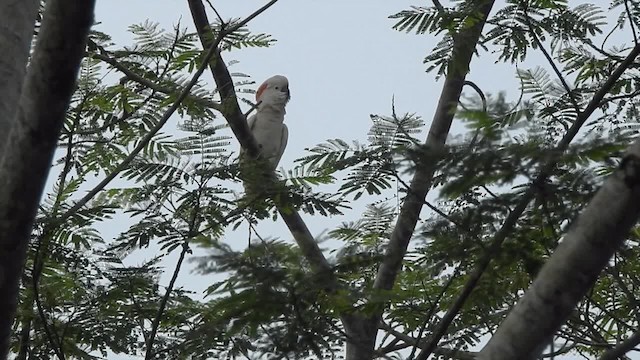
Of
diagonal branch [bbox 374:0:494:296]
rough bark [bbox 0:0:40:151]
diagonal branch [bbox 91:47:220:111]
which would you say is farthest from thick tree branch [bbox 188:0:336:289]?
rough bark [bbox 0:0:40:151]

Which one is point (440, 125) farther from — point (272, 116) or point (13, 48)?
point (13, 48)

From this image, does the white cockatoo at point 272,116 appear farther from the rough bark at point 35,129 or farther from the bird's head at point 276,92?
the rough bark at point 35,129

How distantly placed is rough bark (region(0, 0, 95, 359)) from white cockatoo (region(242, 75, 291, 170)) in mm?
4762

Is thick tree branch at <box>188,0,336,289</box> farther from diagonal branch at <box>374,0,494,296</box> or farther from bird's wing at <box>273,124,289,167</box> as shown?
bird's wing at <box>273,124,289,167</box>

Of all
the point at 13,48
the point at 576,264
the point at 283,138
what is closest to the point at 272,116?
the point at 283,138

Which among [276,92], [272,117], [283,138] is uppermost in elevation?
[276,92]

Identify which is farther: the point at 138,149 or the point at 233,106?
the point at 233,106

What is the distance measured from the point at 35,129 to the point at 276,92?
5.23m

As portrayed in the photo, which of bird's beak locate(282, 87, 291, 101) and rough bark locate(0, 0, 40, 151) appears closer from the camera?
rough bark locate(0, 0, 40, 151)

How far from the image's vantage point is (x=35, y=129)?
1738mm

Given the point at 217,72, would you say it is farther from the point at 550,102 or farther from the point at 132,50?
the point at 550,102

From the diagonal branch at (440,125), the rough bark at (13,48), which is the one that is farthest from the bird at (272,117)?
the rough bark at (13,48)

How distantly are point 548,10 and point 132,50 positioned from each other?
2051 mm

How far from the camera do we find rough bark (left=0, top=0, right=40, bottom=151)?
2.42m
